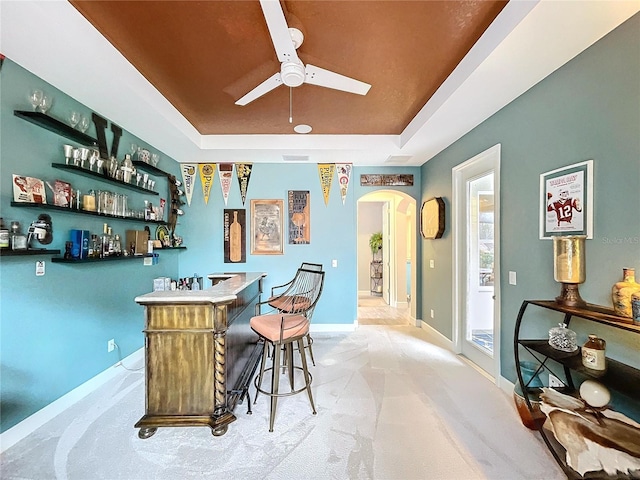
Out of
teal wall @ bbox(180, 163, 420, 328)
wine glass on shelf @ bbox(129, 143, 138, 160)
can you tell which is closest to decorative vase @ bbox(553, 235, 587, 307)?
teal wall @ bbox(180, 163, 420, 328)

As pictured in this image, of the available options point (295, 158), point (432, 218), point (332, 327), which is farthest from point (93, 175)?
point (432, 218)

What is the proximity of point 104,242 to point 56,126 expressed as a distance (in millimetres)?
1057

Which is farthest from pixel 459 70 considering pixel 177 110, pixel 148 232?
pixel 148 232

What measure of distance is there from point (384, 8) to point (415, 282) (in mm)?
3842

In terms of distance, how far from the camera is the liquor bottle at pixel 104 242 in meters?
2.70

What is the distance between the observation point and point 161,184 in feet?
12.9

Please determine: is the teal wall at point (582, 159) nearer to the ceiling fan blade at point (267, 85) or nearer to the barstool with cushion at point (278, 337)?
the barstool with cushion at point (278, 337)

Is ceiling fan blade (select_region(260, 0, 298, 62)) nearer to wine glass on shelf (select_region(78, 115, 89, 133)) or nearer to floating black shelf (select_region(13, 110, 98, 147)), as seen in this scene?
floating black shelf (select_region(13, 110, 98, 147))

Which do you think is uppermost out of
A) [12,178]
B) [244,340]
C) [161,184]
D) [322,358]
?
[161,184]

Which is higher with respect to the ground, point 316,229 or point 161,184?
point 161,184

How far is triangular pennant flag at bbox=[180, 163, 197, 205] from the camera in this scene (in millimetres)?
4457

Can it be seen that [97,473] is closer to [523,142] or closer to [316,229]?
[316,229]

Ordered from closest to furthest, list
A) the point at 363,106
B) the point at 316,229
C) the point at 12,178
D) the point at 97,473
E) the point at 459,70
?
the point at 97,473 → the point at 12,178 → the point at 459,70 → the point at 363,106 → the point at 316,229

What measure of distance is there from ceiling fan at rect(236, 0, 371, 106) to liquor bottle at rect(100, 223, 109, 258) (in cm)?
192
